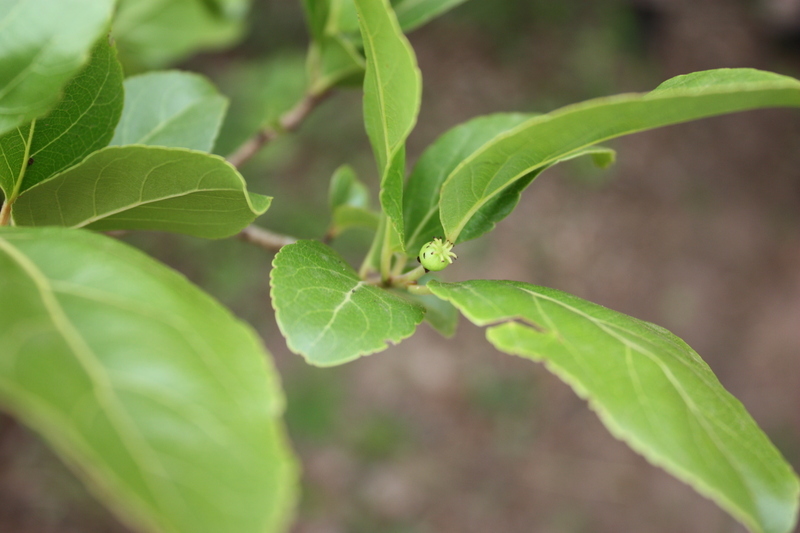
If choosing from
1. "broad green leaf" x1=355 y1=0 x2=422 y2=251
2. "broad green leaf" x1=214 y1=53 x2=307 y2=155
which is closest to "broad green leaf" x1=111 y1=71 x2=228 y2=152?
"broad green leaf" x1=355 y1=0 x2=422 y2=251

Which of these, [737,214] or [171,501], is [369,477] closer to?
[171,501]

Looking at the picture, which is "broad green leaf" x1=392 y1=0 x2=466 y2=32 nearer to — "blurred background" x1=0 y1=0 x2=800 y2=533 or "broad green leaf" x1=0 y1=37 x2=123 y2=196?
"broad green leaf" x1=0 y1=37 x2=123 y2=196

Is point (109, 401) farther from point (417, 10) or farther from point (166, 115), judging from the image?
point (417, 10)

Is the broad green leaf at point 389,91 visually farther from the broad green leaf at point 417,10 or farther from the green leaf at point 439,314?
the broad green leaf at point 417,10

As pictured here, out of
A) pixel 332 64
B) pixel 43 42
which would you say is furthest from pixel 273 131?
pixel 43 42

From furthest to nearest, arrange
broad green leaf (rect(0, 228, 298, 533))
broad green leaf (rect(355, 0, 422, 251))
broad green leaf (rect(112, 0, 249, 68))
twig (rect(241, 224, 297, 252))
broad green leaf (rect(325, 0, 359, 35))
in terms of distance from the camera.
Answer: broad green leaf (rect(112, 0, 249, 68)), broad green leaf (rect(325, 0, 359, 35)), twig (rect(241, 224, 297, 252)), broad green leaf (rect(355, 0, 422, 251)), broad green leaf (rect(0, 228, 298, 533))

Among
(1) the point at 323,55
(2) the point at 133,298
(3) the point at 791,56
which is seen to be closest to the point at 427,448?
(1) the point at 323,55
